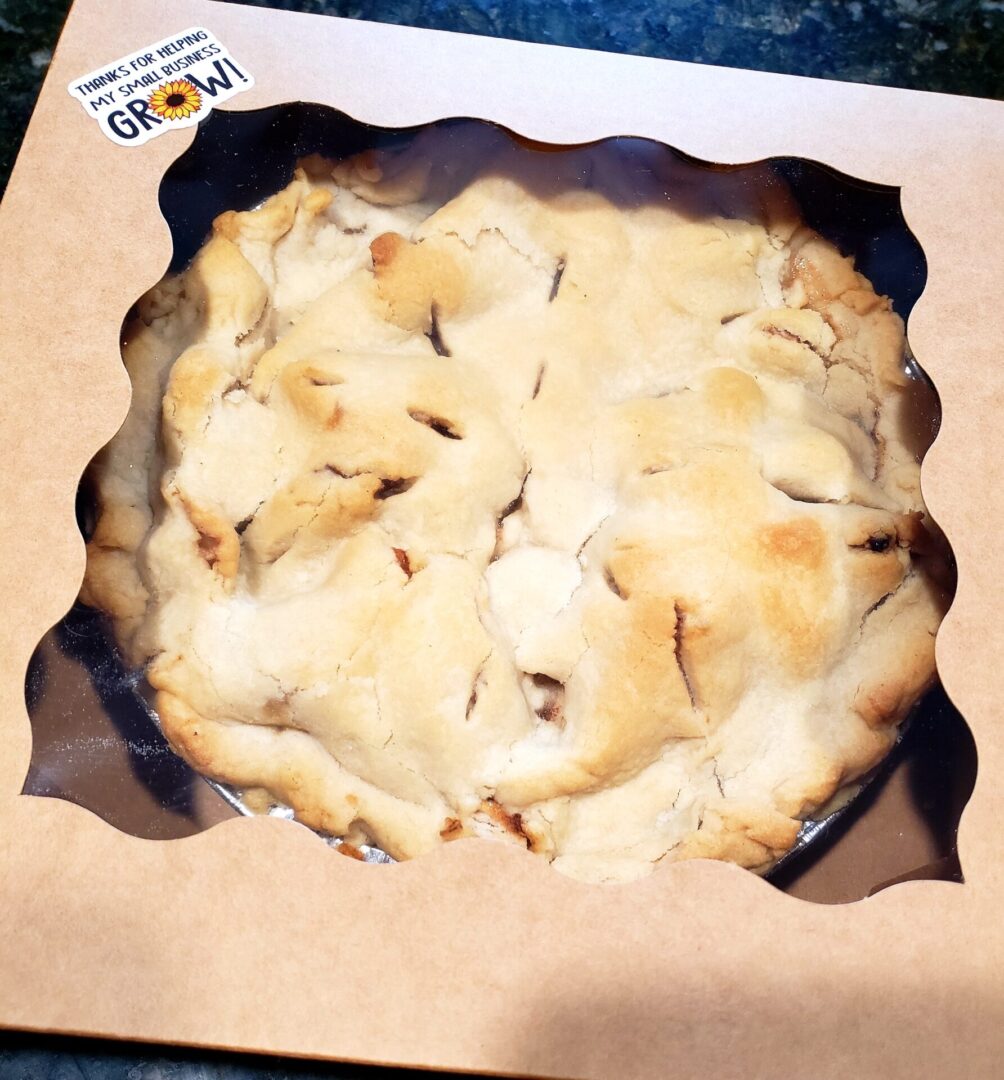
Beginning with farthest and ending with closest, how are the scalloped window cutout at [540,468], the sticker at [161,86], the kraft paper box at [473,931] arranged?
the sticker at [161,86] < the scalloped window cutout at [540,468] < the kraft paper box at [473,931]

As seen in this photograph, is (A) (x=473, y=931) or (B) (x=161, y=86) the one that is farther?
(B) (x=161, y=86)

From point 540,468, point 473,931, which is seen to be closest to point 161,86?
point 540,468

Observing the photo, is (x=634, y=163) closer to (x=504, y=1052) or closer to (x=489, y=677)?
(x=489, y=677)

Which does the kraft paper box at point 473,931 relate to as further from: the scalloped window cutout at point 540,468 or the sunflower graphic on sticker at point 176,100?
the sunflower graphic on sticker at point 176,100

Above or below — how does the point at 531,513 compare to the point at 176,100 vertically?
below

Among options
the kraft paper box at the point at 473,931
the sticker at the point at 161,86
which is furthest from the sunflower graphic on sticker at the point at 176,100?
the kraft paper box at the point at 473,931

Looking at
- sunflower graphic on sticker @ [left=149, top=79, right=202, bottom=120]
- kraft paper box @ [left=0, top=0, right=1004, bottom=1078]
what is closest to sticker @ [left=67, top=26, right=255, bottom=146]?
sunflower graphic on sticker @ [left=149, top=79, right=202, bottom=120]

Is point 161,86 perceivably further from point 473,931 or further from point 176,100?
point 473,931
